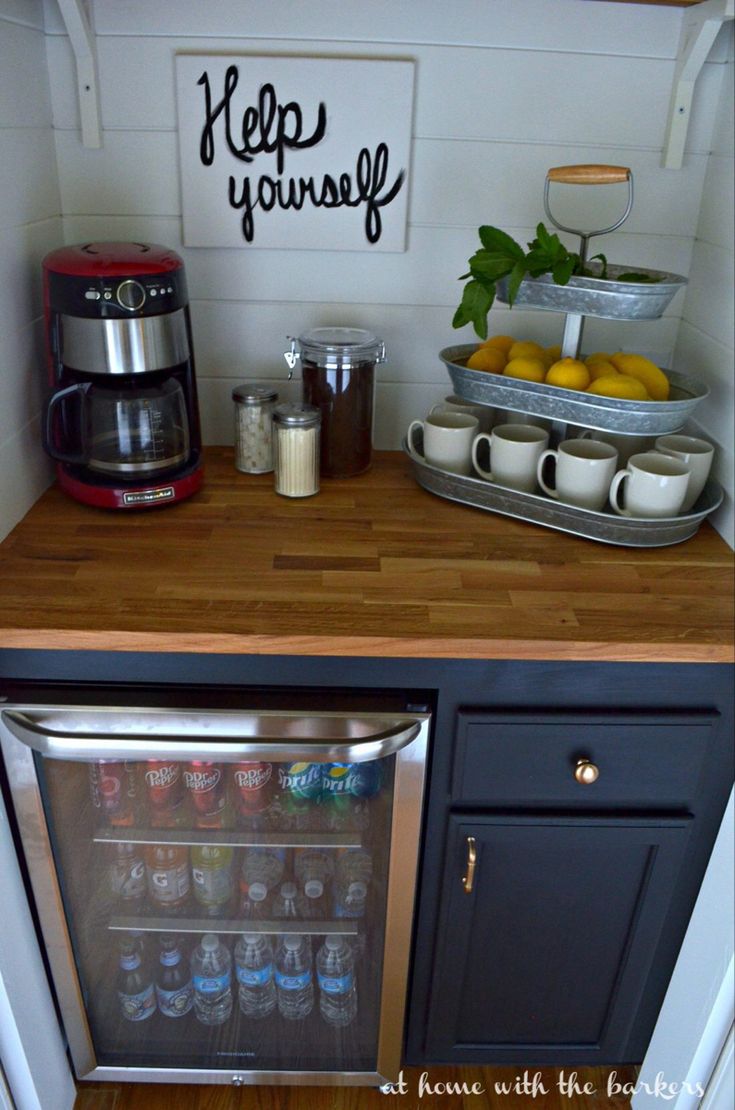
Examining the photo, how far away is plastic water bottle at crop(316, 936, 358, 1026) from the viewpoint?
4.78 ft

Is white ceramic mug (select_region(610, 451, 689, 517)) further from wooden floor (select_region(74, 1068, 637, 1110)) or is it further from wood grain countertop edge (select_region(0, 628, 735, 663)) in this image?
wooden floor (select_region(74, 1068, 637, 1110))

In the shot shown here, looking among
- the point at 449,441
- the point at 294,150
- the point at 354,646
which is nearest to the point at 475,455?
the point at 449,441

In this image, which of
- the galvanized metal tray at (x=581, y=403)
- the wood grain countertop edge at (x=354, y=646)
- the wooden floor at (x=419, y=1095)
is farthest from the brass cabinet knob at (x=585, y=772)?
the wooden floor at (x=419, y=1095)

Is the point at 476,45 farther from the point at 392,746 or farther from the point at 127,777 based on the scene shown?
the point at 127,777

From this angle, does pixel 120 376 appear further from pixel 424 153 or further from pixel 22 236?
pixel 424 153

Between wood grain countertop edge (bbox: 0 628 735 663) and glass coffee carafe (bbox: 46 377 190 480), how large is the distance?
35 centimetres

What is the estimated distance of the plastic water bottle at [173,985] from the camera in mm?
1467

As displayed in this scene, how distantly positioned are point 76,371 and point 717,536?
1003 mm

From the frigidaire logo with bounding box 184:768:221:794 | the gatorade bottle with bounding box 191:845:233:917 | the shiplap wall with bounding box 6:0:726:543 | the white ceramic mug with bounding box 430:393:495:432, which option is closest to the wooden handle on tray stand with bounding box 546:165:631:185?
the shiplap wall with bounding box 6:0:726:543

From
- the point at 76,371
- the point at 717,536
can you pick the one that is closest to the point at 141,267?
the point at 76,371

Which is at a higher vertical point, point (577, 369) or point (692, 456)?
point (577, 369)

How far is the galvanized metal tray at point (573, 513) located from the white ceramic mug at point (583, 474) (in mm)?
27

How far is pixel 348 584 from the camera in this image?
1.20 m

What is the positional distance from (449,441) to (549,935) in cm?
78
